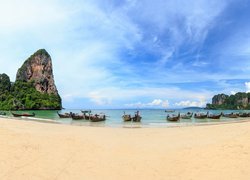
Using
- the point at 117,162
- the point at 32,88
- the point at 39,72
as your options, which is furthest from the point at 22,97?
the point at 117,162

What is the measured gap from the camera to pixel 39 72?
13300 cm

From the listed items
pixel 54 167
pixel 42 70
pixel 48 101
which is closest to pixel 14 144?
pixel 54 167

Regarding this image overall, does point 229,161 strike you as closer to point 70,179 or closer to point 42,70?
point 70,179

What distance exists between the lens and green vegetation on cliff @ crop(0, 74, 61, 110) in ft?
349

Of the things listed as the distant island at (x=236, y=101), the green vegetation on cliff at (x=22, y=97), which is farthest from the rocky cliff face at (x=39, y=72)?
the distant island at (x=236, y=101)

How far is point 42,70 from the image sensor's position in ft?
441

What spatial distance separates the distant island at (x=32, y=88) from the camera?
362ft

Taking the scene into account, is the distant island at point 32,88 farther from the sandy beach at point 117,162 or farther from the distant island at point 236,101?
the distant island at point 236,101

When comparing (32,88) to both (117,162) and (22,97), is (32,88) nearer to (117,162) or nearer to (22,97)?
(22,97)

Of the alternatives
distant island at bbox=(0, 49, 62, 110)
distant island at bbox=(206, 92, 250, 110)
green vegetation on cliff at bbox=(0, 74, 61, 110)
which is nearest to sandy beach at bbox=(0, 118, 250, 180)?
distant island at bbox=(0, 49, 62, 110)

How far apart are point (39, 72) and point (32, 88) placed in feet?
35.7

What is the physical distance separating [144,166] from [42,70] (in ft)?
436

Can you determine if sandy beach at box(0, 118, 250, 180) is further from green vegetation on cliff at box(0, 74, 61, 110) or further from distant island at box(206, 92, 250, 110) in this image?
distant island at box(206, 92, 250, 110)

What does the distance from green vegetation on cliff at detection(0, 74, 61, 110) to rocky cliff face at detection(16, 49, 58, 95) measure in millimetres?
4728
